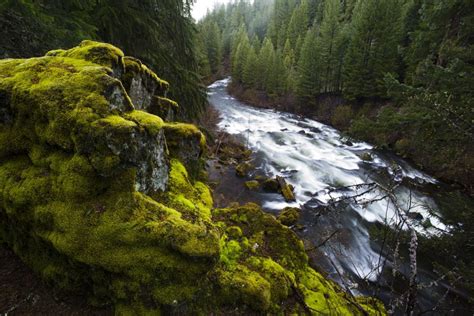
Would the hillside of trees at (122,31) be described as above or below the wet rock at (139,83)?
above

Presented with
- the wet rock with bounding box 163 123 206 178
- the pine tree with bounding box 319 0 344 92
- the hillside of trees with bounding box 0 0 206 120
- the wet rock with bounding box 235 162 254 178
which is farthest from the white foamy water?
the pine tree with bounding box 319 0 344 92

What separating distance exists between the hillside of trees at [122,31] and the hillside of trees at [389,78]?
18.2 feet

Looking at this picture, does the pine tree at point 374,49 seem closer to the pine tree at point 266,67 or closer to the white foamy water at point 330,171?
the white foamy water at point 330,171

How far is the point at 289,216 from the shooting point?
10477 mm

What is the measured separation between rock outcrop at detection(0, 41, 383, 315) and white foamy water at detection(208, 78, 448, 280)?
2.58 metres

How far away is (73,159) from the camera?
3.23 m

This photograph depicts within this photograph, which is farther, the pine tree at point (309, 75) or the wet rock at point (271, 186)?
the pine tree at point (309, 75)

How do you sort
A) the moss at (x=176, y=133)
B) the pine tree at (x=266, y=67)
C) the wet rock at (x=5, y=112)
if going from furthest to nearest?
the pine tree at (x=266, y=67) → the moss at (x=176, y=133) → the wet rock at (x=5, y=112)

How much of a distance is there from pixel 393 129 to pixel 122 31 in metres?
8.98

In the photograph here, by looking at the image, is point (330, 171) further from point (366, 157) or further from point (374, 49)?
point (374, 49)

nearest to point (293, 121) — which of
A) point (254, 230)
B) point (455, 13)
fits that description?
point (455, 13)

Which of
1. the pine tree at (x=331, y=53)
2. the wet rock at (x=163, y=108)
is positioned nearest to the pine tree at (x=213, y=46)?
the pine tree at (x=331, y=53)

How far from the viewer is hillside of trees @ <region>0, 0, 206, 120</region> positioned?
17.7ft

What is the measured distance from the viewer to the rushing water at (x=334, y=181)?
848 cm
